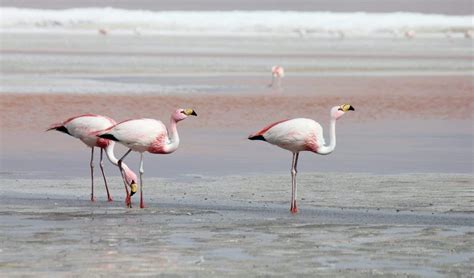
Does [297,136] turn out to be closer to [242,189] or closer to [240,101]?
[242,189]

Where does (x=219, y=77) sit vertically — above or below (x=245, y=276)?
above

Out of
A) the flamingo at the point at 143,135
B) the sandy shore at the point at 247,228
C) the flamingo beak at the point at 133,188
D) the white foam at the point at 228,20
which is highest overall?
the white foam at the point at 228,20

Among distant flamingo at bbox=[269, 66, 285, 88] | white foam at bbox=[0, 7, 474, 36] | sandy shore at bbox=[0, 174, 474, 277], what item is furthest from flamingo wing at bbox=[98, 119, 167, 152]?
white foam at bbox=[0, 7, 474, 36]

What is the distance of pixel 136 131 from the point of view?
12211 millimetres

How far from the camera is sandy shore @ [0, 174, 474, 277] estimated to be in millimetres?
8680

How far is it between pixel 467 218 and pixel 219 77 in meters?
23.8

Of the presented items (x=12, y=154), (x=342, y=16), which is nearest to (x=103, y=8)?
(x=342, y=16)

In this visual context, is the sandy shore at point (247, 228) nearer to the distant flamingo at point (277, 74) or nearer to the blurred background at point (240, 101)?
the blurred background at point (240, 101)

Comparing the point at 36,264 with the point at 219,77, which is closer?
the point at 36,264

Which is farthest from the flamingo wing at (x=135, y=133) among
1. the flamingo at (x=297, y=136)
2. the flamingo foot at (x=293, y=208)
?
the flamingo foot at (x=293, y=208)

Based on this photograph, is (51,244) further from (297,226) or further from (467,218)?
(467,218)

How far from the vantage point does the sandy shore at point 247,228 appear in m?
8.68

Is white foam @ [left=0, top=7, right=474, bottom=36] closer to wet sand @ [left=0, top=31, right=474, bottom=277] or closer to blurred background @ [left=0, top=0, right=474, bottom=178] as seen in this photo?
blurred background @ [left=0, top=0, right=474, bottom=178]

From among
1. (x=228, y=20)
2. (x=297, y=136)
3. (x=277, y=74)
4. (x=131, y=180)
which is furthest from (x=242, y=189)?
(x=228, y=20)
